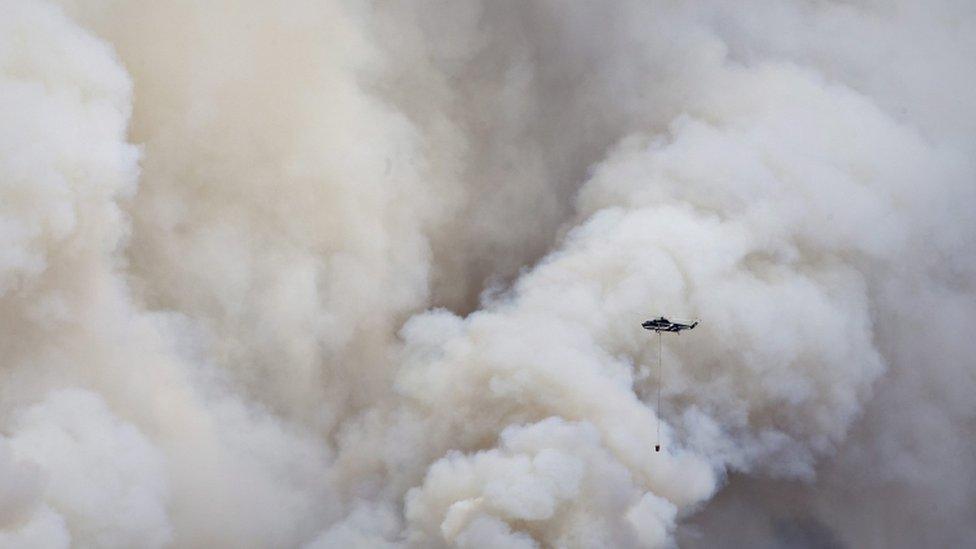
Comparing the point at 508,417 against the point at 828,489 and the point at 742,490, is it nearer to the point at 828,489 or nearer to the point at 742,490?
the point at 742,490

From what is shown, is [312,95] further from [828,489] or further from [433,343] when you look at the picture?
[828,489]

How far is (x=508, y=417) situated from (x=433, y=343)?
384 cm

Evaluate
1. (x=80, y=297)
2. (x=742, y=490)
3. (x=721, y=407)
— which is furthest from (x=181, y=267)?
(x=742, y=490)

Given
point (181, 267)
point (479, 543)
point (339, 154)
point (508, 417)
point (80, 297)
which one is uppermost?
point (339, 154)

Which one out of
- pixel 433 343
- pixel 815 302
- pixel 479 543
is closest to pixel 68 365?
pixel 433 343

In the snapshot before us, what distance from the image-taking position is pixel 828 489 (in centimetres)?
3866

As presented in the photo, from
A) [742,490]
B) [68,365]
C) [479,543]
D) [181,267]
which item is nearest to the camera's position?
[479,543]

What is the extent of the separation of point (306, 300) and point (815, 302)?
1623 centimetres

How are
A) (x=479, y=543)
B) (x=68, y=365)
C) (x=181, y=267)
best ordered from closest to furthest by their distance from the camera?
(x=479, y=543), (x=68, y=365), (x=181, y=267)

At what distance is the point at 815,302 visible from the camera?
119 ft

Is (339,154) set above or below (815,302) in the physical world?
above

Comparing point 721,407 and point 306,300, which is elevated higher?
point 306,300

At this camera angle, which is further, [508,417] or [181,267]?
[181,267]

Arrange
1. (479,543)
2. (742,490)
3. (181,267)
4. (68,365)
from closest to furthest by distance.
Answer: (479,543) < (68,365) < (181,267) < (742,490)
